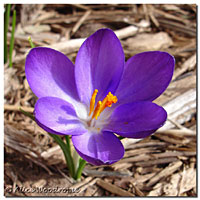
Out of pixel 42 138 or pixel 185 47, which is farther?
pixel 185 47

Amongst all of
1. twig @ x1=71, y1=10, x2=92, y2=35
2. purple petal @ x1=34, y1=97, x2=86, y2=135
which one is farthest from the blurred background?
purple petal @ x1=34, y1=97, x2=86, y2=135

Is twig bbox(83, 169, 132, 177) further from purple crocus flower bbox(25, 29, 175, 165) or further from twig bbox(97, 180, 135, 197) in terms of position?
purple crocus flower bbox(25, 29, 175, 165)

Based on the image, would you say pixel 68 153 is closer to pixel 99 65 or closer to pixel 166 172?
pixel 99 65

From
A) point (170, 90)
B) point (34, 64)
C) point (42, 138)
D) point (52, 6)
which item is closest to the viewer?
point (34, 64)

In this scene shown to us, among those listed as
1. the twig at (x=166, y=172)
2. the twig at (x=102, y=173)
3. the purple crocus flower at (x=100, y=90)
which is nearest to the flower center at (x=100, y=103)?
the purple crocus flower at (x=100, y=90)

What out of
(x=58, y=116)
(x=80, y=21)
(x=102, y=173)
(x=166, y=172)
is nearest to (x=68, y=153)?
(x=58, y=116)

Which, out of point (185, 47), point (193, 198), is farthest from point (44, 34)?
point (193, 198)

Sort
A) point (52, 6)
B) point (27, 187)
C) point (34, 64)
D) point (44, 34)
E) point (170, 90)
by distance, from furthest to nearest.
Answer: point (52, 6) → point (44, 34) → point (170, 90) → point (27, 187) → point (34, 64)

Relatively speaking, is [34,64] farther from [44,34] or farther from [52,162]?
[44,34]
